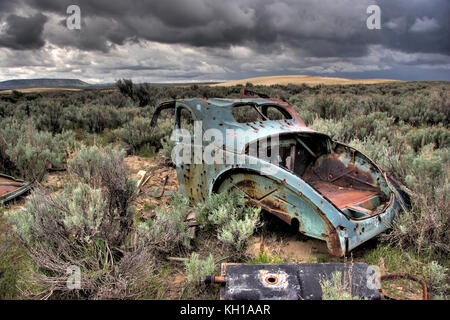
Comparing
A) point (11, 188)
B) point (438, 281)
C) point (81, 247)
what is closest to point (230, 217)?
point (81, 247)

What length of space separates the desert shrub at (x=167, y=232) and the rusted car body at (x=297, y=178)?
23.2 inches

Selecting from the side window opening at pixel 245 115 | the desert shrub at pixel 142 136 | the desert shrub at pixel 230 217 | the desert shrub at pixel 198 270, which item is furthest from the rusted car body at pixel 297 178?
the side window opening at pixel 245 115

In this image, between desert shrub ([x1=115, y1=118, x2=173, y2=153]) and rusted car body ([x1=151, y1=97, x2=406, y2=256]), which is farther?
desert shrub ([x1=115, y1=118, x2=173, y2=153])

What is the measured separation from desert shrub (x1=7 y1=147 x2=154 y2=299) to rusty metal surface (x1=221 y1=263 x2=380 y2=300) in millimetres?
829

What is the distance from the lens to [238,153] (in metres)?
3.41

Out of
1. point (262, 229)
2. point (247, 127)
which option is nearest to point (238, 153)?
point (247, 127)

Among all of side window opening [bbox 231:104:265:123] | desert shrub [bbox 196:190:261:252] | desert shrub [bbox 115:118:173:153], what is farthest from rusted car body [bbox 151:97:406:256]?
side window opening [bbox 231:104:265:123]

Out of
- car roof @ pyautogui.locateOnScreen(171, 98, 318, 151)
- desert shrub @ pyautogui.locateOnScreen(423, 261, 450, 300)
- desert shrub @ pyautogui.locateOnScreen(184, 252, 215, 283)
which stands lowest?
desert shrub @ pyautogui.locateOnScreen(423, 261, 450, 300)

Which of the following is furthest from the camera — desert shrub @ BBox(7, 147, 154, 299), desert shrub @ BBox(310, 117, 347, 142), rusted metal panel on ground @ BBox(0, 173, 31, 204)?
desert shrub @ BBox(310, 117, 347, 142)

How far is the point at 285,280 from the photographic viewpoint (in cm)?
233

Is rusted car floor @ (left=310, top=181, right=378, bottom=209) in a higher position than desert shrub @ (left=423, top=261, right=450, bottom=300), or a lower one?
higher

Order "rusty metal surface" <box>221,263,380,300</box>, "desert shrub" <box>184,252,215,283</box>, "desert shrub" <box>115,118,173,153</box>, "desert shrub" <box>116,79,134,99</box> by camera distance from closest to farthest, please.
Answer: "rusty metal surface" <box>221,263,380,300</box> → "desert shrub" <box>184,252,215,283</box> → "desert shrub" <box>115,118,173,153</box> → "desert shrub" <box>116,79,134,99</box>

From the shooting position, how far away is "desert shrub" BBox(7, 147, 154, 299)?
2508 mm

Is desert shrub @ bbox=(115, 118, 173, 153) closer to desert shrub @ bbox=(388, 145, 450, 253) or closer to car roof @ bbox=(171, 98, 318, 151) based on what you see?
car roof @ bbox=(171, 98, 318, 151)
